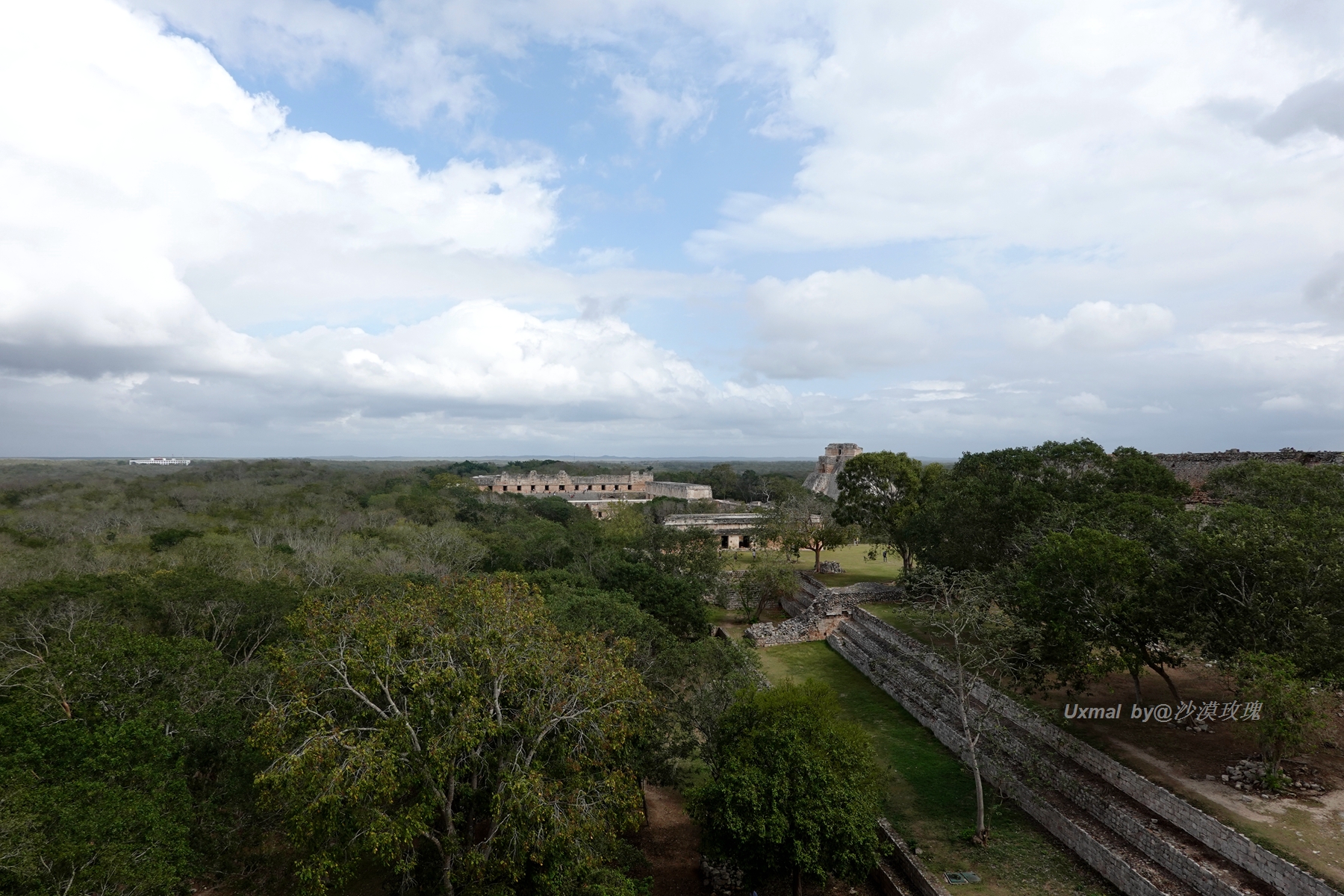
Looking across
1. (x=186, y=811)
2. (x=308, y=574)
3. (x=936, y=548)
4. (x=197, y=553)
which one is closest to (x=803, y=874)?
(x=186, y=811)

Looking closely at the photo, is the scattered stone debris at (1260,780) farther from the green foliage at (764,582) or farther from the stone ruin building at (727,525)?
the stone ruin building at (727,525)

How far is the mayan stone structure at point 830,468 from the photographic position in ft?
185

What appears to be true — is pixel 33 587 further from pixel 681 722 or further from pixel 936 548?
A: pixel 936 548

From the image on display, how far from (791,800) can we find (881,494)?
62.2ft

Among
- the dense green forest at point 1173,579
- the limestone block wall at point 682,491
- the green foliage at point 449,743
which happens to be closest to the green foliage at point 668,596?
the dense green forest at point 1173,579

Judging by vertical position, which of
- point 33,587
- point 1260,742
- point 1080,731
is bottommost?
point 1080,731

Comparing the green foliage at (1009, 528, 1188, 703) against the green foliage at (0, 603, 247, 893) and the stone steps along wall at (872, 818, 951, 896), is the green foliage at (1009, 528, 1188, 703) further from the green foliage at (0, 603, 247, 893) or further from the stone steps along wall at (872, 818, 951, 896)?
the green foliage at (0, 603, 247, 893)

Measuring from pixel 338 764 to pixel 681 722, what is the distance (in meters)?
6.53

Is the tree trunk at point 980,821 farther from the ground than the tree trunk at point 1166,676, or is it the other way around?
the tree trunk at point 1166,676

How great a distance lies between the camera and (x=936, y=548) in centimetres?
2177

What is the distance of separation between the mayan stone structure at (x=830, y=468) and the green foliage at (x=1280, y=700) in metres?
45.0

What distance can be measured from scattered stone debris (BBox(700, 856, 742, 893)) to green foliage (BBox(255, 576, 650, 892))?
3.02 metres

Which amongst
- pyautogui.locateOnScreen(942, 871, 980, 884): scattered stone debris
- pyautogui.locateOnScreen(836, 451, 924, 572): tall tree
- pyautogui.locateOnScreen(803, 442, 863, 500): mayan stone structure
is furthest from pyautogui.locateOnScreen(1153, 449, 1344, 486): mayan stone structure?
pyautogui.locateOnScreen(803, 442, 863, 500): mayan stone structure

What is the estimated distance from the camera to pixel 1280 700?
9.02 metres
